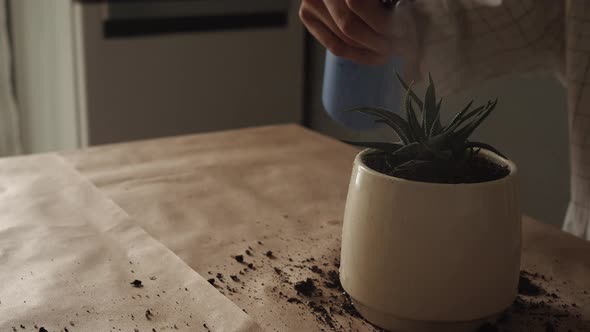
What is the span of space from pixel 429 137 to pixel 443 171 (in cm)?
3

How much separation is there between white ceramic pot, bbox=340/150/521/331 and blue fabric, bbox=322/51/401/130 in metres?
0.33

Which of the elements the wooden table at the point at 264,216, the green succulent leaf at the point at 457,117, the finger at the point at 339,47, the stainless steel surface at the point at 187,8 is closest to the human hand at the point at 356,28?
the finger at the point at 339,47

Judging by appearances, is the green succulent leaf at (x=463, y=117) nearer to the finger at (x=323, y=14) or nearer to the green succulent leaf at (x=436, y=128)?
the green succulent leaf at (x=436, y=128)

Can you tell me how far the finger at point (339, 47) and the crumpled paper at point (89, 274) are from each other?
0.31 metres

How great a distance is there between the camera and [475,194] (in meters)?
0.50

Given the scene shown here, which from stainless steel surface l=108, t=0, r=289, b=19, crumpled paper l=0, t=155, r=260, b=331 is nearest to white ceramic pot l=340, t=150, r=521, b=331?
crumpled paper l=0, t=155, r=260, b=331

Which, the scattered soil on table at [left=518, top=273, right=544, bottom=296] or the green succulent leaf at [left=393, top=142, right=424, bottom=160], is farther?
the scattered soil on table at [left=518, top=273, right=544, bottom=296]

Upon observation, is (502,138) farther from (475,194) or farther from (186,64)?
(475,194)

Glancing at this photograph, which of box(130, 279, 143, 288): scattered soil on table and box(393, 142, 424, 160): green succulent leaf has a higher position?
box(393, 142, 424, 160): green succulent leaf

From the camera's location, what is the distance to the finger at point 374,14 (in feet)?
2.58

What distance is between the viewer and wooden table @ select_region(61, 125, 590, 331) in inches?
24.2

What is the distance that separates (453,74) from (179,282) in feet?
1.85

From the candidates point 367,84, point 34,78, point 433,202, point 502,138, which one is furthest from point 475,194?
point 34,78

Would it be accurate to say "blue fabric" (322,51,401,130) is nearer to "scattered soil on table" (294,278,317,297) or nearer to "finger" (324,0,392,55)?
"finger" (324,0,392,55)
